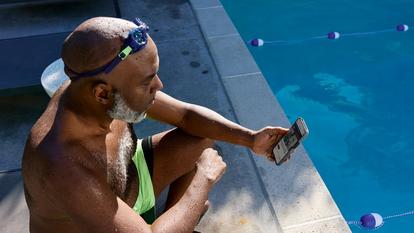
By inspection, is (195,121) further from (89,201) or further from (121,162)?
(89,201)

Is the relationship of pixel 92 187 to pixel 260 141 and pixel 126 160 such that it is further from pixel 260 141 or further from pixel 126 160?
pixel 260 141

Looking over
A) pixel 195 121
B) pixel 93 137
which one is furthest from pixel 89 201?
pixel 195 121

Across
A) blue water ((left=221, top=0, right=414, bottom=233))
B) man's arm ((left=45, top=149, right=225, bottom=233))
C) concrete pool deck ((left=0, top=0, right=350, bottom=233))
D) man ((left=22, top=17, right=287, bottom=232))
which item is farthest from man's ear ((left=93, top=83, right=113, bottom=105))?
blue water ((left=221, top=0, right=414, bottom=233))

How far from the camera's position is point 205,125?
2.25m

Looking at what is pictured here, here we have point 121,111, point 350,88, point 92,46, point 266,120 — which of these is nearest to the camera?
point 92,46

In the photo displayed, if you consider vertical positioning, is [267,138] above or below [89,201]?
below

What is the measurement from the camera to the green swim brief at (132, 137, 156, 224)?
2094 millimetres

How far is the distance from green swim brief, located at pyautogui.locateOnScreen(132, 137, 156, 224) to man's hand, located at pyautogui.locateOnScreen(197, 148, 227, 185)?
0.27 metres

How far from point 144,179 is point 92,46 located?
839mm

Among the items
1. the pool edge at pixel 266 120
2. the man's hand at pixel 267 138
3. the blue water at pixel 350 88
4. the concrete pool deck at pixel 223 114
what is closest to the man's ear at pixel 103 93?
the man's hand at pixel 267 138

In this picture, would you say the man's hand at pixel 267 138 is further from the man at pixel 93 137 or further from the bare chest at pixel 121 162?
the bare chest at pixel 121 162

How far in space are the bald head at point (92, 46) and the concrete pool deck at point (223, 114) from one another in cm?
138

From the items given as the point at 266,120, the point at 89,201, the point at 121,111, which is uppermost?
the point at 121,111

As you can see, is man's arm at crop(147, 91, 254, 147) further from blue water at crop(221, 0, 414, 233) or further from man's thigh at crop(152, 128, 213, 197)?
blue water at crop(221, 0, 414, 233)
